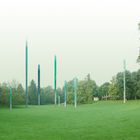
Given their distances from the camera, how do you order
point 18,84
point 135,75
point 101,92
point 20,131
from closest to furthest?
point 20,131, point 18,84, point 135,75, point 101,92

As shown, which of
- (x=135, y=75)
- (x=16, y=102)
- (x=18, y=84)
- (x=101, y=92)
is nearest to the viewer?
(x=16, y=102)

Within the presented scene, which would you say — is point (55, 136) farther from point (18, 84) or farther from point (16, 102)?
point (18, 84)

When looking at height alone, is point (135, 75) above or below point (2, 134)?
above

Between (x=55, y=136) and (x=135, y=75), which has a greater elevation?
(x=135, y=75)

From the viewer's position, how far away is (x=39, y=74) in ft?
172

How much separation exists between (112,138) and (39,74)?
40836 mm

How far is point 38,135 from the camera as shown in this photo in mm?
13094

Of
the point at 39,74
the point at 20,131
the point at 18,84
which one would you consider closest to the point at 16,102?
the point at 18,84

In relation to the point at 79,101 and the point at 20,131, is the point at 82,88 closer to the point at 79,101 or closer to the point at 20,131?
the point at 79,101

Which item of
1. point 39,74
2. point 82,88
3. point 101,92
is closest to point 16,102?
point 39,74

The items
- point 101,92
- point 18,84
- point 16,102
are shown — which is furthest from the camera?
point 101,92

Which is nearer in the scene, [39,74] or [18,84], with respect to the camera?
[39,74]

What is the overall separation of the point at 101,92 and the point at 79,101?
13.3 meters

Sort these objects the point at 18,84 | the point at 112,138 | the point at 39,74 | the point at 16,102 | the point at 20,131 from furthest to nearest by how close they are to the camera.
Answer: the point at 18,84
the point at 16,102
the point at 39,74
the point at 20,131
the point at 112,138
